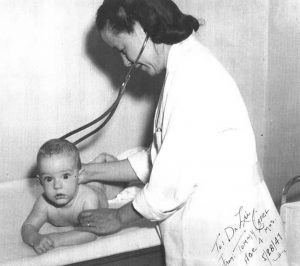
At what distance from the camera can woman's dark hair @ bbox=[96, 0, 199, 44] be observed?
133 centimetres

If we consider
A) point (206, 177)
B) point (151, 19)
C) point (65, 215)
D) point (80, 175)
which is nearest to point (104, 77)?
point (80, 175)

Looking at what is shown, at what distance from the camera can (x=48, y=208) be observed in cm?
167

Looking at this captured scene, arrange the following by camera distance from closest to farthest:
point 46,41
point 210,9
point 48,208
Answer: point 48,208 < point 46,41 < point 210,9

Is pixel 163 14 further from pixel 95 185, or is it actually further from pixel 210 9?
pixel 210 9

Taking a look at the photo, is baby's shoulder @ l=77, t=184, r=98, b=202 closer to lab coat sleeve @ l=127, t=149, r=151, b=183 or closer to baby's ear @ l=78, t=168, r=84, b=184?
baby's ear @ l=78, t=168, r=84, b=184

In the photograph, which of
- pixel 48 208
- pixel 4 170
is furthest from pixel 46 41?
pixel 48 208

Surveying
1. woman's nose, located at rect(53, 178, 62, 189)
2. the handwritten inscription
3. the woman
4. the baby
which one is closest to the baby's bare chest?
the baby

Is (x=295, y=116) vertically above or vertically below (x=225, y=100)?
below

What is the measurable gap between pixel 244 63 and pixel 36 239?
1.23 m

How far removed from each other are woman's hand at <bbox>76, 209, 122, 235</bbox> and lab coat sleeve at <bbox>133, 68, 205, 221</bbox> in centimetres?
13

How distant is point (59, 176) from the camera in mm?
1538

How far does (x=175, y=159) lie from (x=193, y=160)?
54mm

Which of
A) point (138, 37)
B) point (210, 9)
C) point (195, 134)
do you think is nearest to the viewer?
point (195, 134)

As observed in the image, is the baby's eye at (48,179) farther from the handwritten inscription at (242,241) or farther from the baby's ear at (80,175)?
the handwritten inscription at (242,241)
